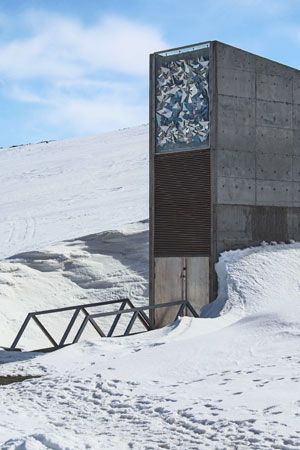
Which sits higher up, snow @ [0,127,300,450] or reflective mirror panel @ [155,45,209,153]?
reflective mirror panel @ [155,45,209,153]

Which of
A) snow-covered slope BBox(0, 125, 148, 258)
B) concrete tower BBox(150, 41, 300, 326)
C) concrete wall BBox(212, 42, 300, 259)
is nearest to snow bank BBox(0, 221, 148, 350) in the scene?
snow-covered slope BBox(0, 125, 148, 258)

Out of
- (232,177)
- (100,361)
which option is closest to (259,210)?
(232,177)

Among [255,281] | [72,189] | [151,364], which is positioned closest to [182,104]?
[255,281]

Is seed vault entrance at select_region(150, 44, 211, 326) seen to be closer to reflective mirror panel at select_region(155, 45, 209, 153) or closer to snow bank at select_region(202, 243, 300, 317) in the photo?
reflective mirror panel at select_region(155, 45, 209, 153)

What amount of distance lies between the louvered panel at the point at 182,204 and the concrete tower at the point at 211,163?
0.02m

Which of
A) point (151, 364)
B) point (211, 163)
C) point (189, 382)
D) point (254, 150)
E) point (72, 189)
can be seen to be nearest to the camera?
point (189, 382)

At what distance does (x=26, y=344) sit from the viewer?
25547mm

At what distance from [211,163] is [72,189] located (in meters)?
25.1

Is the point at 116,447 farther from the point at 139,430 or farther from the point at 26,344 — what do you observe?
the point at 26,344

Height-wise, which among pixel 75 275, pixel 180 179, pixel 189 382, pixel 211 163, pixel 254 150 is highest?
pixel 254 150

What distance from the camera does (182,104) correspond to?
2122 centimetres

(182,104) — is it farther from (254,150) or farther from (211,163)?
(254,150)

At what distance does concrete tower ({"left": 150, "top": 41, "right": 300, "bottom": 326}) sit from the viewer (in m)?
20.7

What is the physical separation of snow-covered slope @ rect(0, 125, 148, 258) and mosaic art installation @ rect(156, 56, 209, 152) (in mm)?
13252
